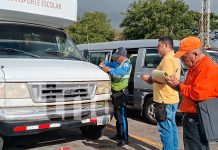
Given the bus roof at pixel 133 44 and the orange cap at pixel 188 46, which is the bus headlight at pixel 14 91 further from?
the bus roof at pixel 133 44

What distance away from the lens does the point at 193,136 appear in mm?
3941

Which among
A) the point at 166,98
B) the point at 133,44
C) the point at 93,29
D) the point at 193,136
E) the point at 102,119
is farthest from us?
the point at 93,29

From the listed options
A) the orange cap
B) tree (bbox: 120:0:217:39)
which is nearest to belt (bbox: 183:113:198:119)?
the orange cap

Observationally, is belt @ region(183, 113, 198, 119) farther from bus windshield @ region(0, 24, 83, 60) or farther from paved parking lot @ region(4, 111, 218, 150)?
bus windshield @ region(0, 24, 83, 60)

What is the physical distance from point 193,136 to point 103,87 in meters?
2.56

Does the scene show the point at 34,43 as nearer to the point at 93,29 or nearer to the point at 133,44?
the point at 133,44

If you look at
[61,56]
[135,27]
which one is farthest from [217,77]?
[135,27]

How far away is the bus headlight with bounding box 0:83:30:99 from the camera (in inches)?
203

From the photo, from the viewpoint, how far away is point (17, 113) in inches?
208

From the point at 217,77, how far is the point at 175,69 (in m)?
1.64

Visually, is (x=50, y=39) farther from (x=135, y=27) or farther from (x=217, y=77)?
(x=135, y=27)

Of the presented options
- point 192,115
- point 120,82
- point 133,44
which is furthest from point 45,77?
point 133,44

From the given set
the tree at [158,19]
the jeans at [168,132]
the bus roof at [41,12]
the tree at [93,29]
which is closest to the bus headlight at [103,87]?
the jeans at [168,132]

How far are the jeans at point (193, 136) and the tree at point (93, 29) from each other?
127ft
